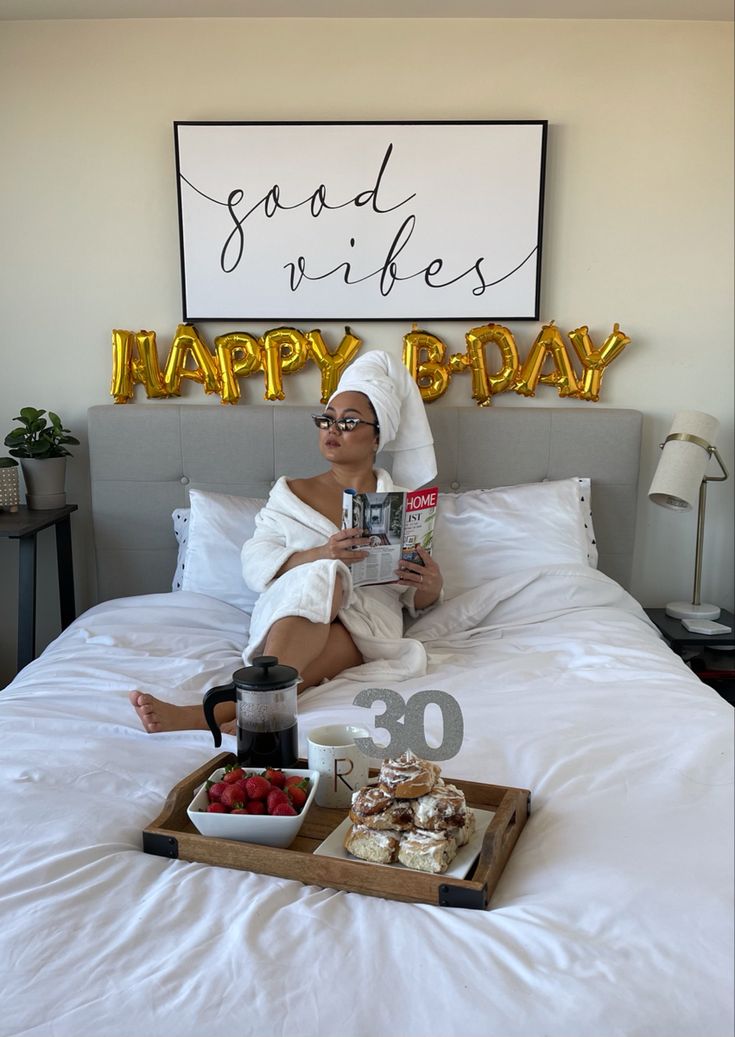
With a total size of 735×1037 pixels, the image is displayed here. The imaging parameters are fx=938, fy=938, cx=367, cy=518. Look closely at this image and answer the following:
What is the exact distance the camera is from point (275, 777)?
4.40ft

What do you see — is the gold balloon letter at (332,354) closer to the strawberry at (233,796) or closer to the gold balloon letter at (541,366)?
the gold balloon letter at (541,366)

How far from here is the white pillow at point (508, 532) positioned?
2.56m

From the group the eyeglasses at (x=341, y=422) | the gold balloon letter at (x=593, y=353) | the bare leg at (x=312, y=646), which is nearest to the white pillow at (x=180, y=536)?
the eyeglasses at (x=341, y=422)

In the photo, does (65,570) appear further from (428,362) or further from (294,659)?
(428,362)

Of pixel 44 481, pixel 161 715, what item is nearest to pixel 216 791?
pixel 161 715

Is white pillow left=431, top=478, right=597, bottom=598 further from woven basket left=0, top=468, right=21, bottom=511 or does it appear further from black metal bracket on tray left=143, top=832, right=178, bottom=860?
black metal bracket on tray left=143, top=832, right=178, bottom=860

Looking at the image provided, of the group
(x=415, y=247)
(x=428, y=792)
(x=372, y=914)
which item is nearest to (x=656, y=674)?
(x=428, y=792)

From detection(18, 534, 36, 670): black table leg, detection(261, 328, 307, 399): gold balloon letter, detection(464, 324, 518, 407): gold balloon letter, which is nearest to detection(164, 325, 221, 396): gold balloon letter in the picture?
detection(261, 328, 307, 399): gold balloon letter

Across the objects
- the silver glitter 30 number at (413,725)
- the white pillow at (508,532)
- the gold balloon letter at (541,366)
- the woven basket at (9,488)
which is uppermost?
the gold balloon letter at (541,366)

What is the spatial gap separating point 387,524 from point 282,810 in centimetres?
101

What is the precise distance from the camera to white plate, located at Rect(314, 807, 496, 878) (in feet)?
3.89

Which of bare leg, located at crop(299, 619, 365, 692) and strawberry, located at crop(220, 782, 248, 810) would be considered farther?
bare leg, located at crop(299, 619, 365, 692)

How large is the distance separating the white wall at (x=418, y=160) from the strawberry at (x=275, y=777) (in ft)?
5.72

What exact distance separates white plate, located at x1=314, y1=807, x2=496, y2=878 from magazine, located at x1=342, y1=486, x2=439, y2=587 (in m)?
0.90
